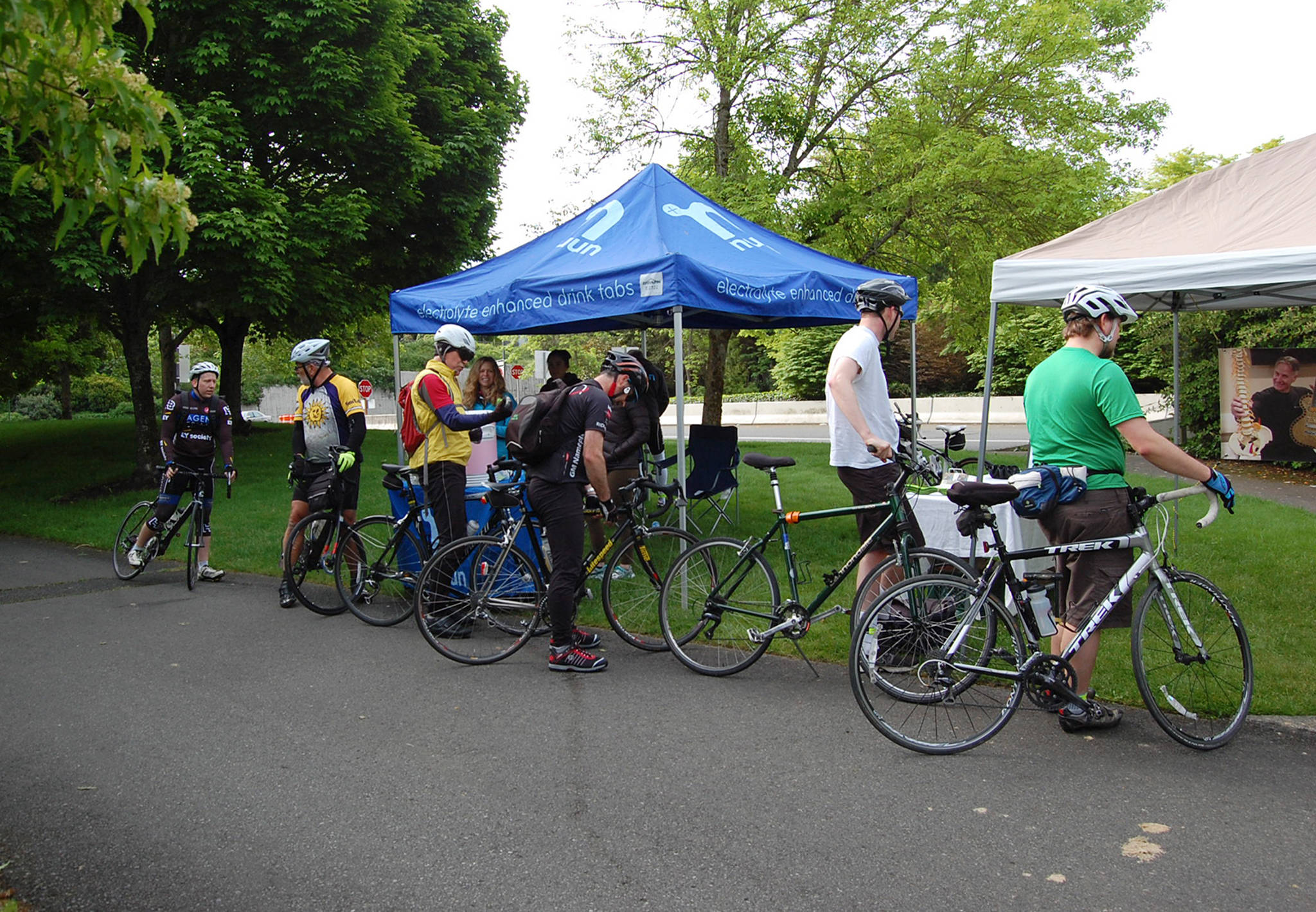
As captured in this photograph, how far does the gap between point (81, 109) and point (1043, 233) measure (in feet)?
50.8

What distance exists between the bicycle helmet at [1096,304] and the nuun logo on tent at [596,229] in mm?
3986

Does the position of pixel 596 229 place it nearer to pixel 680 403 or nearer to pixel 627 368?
pixel 627 368

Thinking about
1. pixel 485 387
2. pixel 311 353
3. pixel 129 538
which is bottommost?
pixel 129 538

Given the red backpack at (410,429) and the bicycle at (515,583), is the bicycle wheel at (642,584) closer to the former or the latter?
the bicycle at (515,583)

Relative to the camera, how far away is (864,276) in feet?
25.3

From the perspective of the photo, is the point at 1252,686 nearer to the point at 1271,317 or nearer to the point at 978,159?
the point at 978,159

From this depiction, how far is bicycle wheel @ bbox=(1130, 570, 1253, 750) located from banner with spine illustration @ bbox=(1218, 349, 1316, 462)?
42.9 feet

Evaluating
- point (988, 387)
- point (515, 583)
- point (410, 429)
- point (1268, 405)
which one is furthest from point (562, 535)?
point (1268, 405)

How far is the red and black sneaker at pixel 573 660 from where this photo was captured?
532 cm

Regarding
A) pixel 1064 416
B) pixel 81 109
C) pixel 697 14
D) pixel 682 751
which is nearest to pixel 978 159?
pixel 697 14

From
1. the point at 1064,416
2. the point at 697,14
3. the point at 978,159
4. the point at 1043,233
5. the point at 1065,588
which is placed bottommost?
the point at 1065,588

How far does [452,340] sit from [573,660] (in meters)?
2.16

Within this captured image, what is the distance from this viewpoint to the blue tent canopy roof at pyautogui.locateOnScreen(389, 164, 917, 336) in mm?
6609

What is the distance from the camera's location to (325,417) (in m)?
6.92
